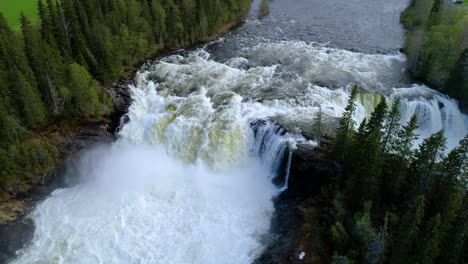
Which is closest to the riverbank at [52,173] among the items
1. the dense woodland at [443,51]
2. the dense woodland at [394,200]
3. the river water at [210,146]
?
the river water at [210,146]

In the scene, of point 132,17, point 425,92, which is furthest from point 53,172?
point 425,92

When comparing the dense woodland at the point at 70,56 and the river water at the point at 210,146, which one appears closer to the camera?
the river water at the point at 210,146

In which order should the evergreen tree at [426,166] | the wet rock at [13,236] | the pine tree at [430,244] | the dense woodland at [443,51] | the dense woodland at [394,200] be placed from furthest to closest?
1. the dense woodland at [443,51]
2. the wet rock at [13,236]
3. the evergreen tree at [426,166]
4. the dense woodland at [394,200]
5. the pine tree at [430,244]

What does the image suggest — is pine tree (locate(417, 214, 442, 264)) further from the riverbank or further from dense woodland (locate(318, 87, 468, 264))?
the riverbank

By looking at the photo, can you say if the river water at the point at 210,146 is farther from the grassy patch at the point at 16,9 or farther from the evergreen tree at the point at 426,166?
the grassy patch at the point at 16,9

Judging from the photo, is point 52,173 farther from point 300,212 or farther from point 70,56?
point 300,212
